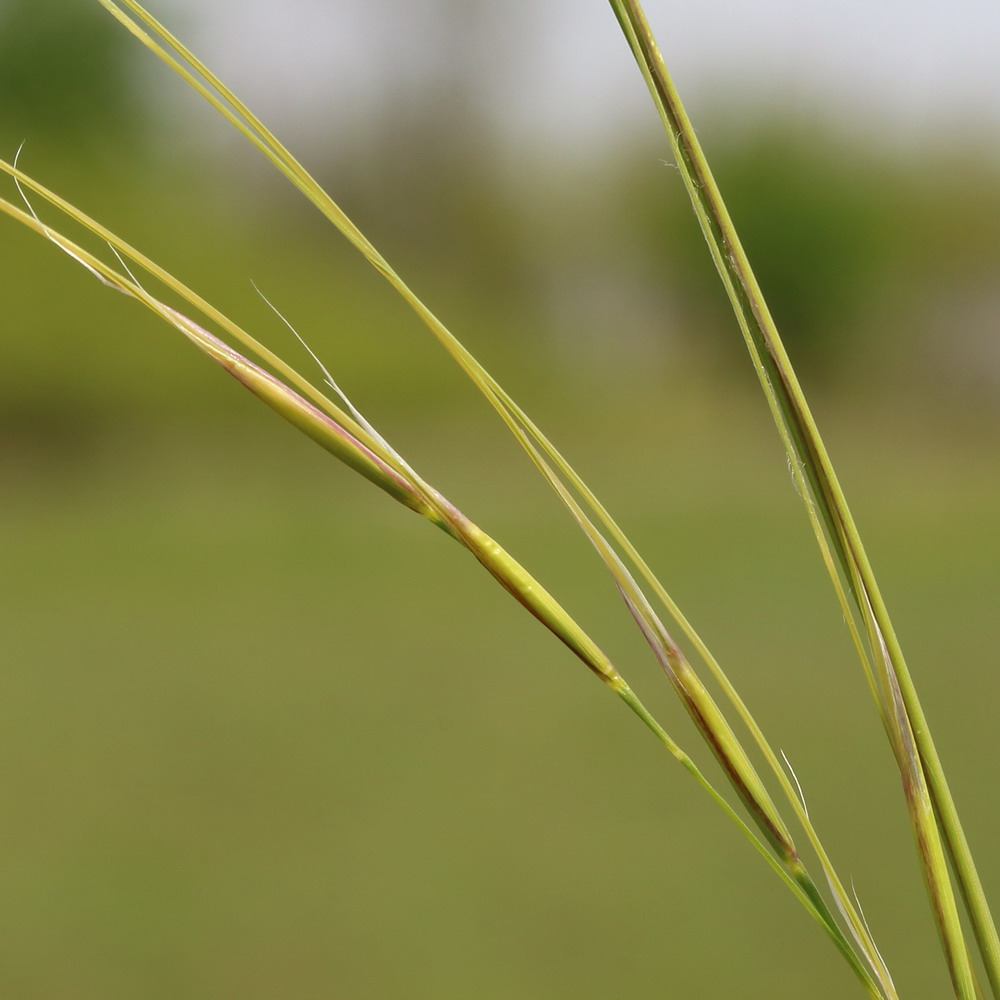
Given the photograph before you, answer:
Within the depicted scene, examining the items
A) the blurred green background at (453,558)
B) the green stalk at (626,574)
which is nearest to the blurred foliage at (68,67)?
the blurred green background at (453,558)

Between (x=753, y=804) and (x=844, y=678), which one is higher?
(x=844, y=678)

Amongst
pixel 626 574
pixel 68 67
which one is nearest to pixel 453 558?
pixel 626 574

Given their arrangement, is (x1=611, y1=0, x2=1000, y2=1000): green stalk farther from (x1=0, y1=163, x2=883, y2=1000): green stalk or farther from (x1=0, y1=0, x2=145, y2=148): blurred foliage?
(x1=0, y1=0, x2=145, y2=148): blurred foliage

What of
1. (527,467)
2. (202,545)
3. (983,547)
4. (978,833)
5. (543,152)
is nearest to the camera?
(978,833)

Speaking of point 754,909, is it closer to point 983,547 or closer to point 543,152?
point 983,547

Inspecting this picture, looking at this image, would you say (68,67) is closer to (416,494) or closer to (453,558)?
(453,558)

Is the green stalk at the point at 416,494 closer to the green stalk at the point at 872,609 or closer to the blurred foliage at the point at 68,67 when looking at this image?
the green stalk at the point at 872,609

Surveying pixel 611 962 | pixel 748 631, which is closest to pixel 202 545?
pixel 748 631
